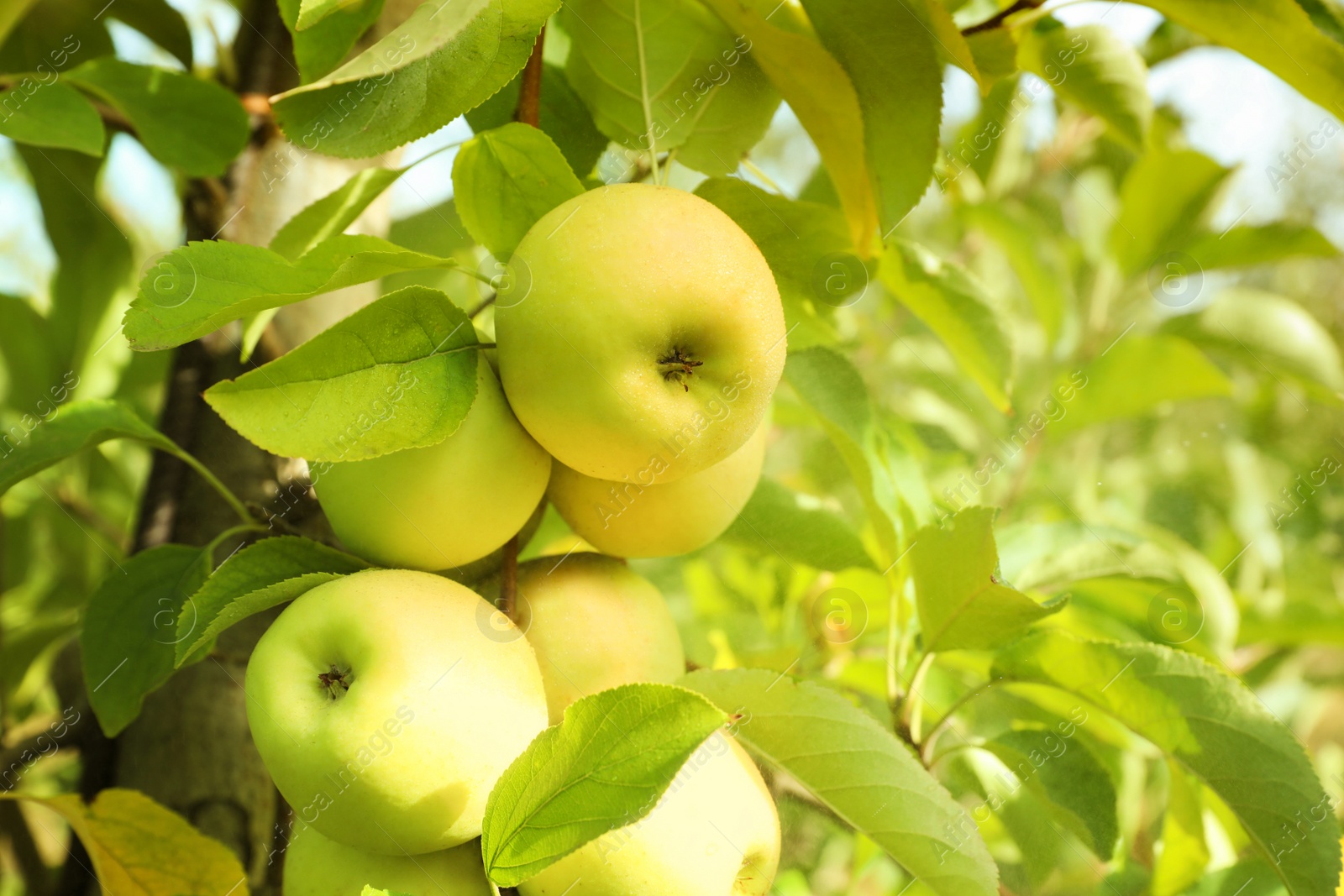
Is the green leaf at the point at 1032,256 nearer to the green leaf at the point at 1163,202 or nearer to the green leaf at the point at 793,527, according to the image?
the green leaf at the point at 1163,202

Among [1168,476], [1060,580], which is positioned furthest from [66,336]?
[1168,476]

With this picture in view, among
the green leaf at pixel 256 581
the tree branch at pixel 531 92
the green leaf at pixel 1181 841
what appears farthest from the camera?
the green leaf at pixel 1181 841

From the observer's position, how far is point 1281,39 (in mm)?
673

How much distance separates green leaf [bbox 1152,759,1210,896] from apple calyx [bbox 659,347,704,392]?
69 centimetres

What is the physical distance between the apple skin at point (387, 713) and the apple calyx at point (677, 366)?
0.20m

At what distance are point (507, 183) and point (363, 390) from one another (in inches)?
8.0

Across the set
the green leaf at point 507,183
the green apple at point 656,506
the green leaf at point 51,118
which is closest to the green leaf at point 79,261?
the green leaf at point 51,118

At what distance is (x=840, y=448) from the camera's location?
2.79ft

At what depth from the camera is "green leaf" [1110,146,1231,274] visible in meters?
1.36

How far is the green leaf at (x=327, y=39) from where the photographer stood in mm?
677

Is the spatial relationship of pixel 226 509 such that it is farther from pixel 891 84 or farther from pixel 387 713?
pixel 891 84

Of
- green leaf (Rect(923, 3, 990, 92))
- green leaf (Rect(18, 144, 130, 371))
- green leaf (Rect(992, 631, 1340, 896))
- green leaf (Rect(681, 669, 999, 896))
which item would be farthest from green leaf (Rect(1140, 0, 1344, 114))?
green leaf (Rect(18, 144, 130, 371))

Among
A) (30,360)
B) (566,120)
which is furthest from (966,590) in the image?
(30,360)

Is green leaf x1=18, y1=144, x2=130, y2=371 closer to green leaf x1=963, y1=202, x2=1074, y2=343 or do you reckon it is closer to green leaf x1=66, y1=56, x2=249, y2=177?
green leaf x1=66, y1=56, x2=249, y2=177
